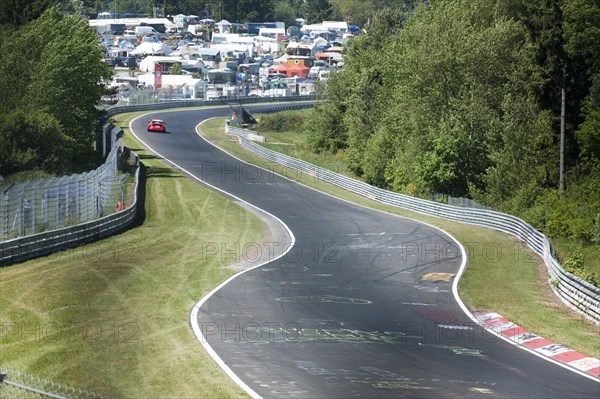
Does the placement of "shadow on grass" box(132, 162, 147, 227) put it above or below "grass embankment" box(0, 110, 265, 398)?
below

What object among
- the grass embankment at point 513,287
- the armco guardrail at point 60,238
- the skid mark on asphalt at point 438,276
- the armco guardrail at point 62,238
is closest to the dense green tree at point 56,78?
the armco guardrail at point 62,238

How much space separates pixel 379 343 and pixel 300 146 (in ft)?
243

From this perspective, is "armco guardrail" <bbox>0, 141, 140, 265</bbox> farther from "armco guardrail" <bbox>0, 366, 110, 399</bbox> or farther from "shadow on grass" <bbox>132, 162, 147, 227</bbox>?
"armco guardrail" <bbox>0, 366, 110, 399</bbox>

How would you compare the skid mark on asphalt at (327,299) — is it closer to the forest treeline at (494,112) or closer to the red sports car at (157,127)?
the forest treeline at (494,112)

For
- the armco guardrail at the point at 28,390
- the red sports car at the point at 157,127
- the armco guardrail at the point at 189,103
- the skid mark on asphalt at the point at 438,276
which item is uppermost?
the armco guardrail at the point at 28,390

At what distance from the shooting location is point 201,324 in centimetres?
2784

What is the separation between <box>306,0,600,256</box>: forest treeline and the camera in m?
58.0

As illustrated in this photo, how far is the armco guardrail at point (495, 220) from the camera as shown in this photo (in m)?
31.4

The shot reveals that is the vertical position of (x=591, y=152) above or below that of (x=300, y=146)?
above

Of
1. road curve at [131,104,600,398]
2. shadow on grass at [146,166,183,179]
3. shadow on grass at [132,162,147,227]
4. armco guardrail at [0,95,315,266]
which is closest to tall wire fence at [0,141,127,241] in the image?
armco guardrail at [0,95,315,266]

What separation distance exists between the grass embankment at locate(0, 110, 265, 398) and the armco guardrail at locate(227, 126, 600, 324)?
1141 centimetres

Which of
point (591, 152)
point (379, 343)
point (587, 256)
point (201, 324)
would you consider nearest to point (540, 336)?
point (379, 343)

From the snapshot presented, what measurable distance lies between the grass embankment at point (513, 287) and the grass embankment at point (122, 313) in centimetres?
908

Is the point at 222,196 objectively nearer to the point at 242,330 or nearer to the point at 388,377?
the point at 242,330
